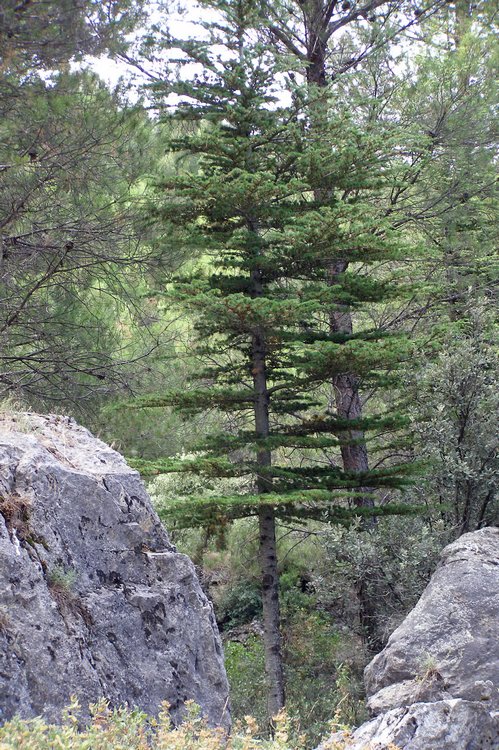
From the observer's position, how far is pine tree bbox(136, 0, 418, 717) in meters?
9.29

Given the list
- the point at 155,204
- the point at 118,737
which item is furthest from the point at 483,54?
the point at 118,737

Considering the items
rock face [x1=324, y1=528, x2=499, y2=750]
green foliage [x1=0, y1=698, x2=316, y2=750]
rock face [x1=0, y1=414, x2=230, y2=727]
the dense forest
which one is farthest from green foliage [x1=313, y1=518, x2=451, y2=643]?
green foliage [x1=0, y1=698, x2=316, y2=750]

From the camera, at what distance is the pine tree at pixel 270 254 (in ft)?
30.5

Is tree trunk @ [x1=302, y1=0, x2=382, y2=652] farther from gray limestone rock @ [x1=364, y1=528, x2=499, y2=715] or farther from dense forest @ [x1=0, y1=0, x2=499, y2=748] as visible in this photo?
gray limestone rock @ [x1=364, y1=528, x2=499, y2=715]

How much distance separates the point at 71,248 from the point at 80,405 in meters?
2.11

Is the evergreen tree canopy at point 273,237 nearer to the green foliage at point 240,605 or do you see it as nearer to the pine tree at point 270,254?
the pine tree at point 270,254

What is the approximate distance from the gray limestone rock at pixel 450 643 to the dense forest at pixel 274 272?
1.29 meters

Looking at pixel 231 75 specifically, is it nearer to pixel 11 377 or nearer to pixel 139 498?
pixel 11 377

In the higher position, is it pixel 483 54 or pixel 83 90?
pixel 483 54

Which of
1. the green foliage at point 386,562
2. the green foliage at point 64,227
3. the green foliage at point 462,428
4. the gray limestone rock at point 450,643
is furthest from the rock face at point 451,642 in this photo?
the green foliage at point 64,227

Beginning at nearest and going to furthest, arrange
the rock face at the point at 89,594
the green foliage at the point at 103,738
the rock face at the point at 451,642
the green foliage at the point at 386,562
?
the green foliage at the point at 103,738, the rock face at the point at 89,594, the rock face at the point at 451,642, the green foliage at the point at 386,562

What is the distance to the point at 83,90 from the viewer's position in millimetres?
9820

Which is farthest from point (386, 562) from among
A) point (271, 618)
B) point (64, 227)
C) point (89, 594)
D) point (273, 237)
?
point (64, 227)

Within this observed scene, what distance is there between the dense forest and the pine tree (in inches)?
1.6
